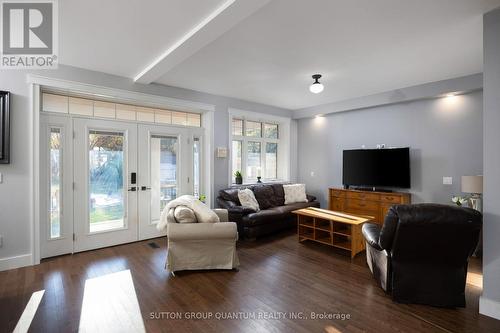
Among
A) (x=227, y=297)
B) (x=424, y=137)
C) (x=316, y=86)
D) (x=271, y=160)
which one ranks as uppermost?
(x=316, y=86)

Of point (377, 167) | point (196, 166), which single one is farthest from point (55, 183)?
point (377, 167)

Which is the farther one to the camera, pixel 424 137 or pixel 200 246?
pixel 424 137

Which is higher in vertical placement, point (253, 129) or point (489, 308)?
point (253, 129)

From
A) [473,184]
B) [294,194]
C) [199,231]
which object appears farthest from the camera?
[294,194]

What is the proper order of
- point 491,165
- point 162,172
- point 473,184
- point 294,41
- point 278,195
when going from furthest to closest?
point 278,195, point 162,172, point 473,184, point 294,41, point 491,165

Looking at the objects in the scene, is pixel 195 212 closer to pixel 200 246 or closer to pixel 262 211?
pixel 200 246

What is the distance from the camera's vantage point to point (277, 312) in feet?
7.63

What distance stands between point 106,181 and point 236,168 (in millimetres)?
2668

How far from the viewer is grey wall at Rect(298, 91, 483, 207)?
4160mm

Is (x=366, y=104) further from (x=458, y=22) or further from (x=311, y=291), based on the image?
(x=311, y=291)

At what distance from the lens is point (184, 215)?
3.07m

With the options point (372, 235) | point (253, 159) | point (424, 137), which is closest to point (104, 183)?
point (253, 159)

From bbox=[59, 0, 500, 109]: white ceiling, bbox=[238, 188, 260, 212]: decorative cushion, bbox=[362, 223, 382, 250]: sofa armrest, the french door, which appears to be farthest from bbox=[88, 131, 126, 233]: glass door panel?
bbox=[362, 223, 382, 250]: sofa armrest

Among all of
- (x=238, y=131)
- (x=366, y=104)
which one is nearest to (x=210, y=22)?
(x=238, y=131)
